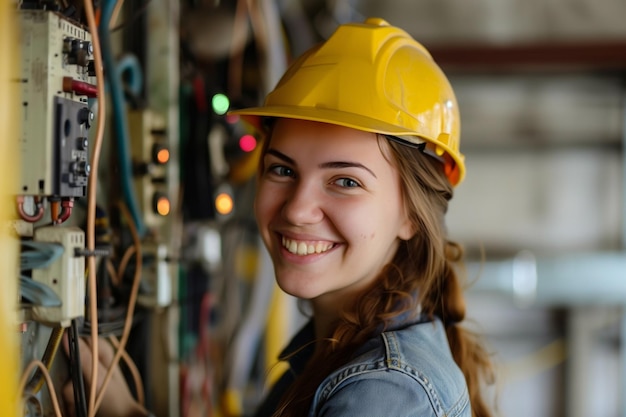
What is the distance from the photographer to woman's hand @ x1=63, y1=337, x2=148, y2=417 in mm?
1241

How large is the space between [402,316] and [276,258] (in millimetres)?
246

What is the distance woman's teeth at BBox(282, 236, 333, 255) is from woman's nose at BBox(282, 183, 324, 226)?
4cm

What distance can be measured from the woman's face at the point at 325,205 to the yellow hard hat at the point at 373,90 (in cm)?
4

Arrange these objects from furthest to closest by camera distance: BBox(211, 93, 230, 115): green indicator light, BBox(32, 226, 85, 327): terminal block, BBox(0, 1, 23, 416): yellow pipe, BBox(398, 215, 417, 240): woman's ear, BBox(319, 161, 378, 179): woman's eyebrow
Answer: BBox(211, 93, 230, 115): green indicator light < BBox(398, 215, 417, 240): woman's ear < BBox(319, 161, 378, 179): woman's eyebrow < BBox(32, 226, 85, 327): terminal block < BBox(0, 1, 23, 416): yellow pipe

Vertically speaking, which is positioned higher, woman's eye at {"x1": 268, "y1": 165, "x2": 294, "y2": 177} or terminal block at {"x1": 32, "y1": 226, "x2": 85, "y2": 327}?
woman's eye at {"x1": 268, "y1": 165, "x2": 294, "y2": 177}

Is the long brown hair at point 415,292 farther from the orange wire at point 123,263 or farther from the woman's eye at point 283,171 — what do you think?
the orange wire at point 123,263

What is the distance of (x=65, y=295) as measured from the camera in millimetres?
1083

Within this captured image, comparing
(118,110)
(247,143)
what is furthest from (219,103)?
(118,110)

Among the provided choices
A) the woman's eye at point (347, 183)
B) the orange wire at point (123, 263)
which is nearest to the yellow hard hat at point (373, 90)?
the woman's eye at point (347, 183)

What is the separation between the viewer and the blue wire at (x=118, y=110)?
1.31 meters

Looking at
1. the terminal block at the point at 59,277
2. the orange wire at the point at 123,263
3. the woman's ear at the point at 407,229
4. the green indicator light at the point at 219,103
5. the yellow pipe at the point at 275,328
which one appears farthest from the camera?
the yellow pipe at the point at 275,328

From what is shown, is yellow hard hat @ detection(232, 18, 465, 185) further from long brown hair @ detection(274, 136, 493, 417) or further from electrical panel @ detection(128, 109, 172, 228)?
electrical panel @ detection(128, 109, 172, 228)

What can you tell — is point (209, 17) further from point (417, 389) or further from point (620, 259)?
point (620, 259)

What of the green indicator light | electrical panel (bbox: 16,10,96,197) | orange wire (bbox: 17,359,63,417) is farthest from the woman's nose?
the green indicator light
